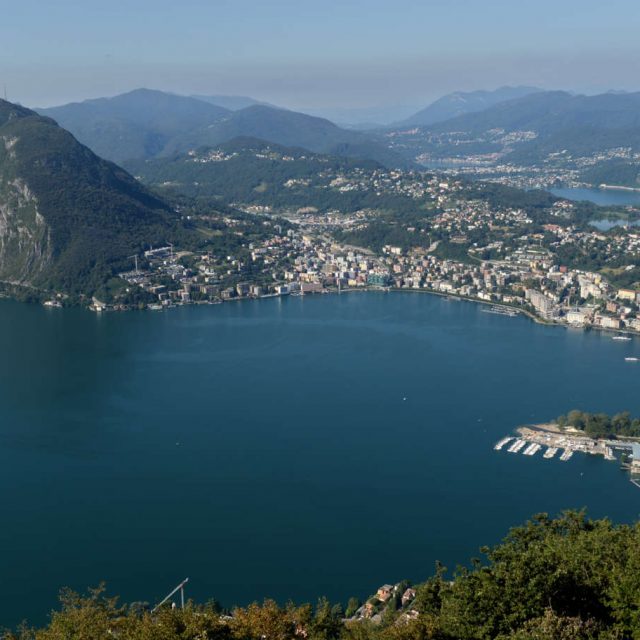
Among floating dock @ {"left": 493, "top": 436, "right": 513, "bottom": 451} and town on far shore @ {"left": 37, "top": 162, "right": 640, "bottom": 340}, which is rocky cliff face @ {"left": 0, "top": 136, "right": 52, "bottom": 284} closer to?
town on far shore @ {"left": 37, "top": 162, "right": 640, "bottom": 340}

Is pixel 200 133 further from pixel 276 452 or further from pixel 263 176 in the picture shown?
pixel 276 452

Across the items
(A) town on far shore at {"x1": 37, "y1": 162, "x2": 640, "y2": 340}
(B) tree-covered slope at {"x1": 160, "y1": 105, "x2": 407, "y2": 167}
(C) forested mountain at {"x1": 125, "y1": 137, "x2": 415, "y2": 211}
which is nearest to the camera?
(A) town on far shore at {"x1": 37, "y1": 162, "x2": 640, "y2": 340}

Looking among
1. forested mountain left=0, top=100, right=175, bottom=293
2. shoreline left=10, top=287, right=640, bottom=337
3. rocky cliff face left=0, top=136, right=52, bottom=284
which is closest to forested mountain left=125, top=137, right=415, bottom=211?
forested mountain left=0, top=100, right=175, bottom=293

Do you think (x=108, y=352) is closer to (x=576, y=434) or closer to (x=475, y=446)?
(x=475, y=446)

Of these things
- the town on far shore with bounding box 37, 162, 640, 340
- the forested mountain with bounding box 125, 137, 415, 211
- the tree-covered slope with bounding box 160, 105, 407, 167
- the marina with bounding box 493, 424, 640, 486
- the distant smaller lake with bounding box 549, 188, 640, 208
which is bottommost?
the marina with bounding box 493, 424, 640, 486

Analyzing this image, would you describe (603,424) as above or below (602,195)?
below

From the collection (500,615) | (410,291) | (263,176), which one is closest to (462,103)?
(263,176)
